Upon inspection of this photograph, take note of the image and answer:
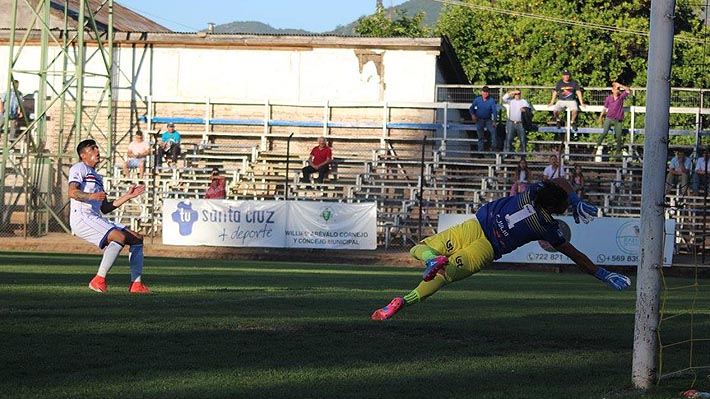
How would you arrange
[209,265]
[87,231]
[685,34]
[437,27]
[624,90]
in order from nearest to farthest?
1. [87,231]
2. [209,265]
3. [624,90]
4. [685,34]
5. [437,27]

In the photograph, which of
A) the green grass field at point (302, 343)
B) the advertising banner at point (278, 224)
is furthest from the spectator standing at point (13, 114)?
the green grass field at point (302, 343)

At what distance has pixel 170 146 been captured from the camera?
120 ft

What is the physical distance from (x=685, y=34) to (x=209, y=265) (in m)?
38.7

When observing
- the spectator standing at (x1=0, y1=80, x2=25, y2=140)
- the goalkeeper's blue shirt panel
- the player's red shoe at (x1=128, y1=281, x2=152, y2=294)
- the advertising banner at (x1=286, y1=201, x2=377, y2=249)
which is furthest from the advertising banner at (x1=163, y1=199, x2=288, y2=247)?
the goalkeeper's blue shirt panel

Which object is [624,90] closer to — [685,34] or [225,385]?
[685,34]

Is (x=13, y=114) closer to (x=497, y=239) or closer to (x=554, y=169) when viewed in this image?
(x=554, y=169)

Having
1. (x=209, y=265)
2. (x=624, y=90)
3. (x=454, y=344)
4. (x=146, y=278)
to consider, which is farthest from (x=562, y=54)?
(x=454, y=344)

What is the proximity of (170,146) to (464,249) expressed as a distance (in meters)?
25.8

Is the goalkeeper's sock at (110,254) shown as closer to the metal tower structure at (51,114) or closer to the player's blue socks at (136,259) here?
the player's blue socks at (136,259)

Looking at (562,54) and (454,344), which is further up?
(562,54)

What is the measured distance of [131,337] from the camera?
396 inches

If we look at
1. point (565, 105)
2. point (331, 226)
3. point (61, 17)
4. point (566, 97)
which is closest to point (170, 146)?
point (331, 226)

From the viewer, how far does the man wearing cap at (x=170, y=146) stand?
119ft

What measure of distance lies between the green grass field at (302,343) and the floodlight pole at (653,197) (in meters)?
0.29
